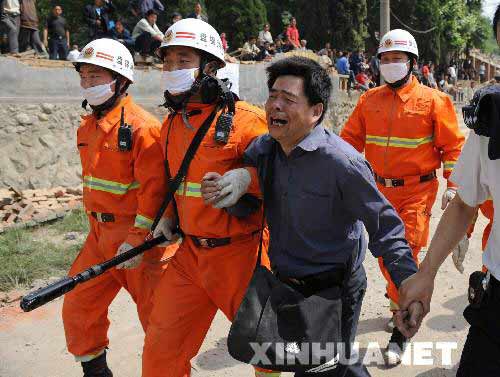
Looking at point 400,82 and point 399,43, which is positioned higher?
point 399,43

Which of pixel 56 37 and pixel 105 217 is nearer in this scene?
pixel 105 217

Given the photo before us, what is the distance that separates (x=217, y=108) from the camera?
3.42 m

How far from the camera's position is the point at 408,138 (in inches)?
190

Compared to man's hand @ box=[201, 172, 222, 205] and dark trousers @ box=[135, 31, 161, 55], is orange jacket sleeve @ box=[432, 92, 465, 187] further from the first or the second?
dark trousers @ box=[135, 31, 161, 55]

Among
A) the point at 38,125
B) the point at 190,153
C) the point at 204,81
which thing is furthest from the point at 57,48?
the point at 190,153

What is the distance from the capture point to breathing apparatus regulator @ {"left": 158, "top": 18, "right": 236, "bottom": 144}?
3379 millimetres

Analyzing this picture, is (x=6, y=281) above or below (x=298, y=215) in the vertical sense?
below

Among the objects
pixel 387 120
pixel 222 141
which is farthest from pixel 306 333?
pixel 387 120

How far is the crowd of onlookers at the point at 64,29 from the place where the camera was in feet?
34.8

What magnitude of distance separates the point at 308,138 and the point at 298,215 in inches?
14.6

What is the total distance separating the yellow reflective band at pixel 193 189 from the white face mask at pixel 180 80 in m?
0.56

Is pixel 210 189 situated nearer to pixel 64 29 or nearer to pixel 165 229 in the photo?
pixel 165 229

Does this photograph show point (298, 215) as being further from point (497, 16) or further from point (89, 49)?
point (89, 49)

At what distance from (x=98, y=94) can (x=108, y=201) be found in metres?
0.73
